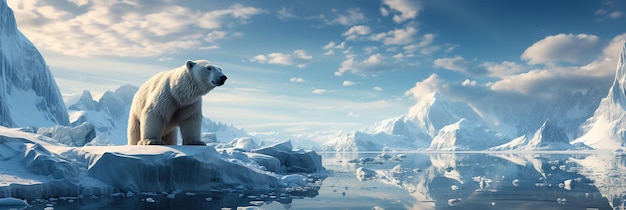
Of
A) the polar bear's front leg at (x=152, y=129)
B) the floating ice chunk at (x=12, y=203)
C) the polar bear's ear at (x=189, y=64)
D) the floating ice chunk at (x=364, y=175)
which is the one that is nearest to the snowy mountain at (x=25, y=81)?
the floating ice chunk at (x=364, y=175)

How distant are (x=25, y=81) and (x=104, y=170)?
10747 centimetres

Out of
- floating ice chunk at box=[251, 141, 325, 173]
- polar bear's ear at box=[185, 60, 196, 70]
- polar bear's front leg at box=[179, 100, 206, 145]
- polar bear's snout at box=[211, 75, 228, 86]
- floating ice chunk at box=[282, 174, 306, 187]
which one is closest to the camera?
polar bear's snout at box=[211, 75, 228, 86]

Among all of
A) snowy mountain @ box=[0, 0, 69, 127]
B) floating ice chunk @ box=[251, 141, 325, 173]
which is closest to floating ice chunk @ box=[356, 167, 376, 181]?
floating ice chunk @ box=[251, 141, 325, 173]

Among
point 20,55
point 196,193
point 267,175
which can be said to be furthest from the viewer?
point 20,55

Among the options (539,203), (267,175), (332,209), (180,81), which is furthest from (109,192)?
(539,203)

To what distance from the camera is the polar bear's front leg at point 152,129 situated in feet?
34.6

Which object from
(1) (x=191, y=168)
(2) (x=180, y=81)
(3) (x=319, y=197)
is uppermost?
(2) (x=180, y=81)

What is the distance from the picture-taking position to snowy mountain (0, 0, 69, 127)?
87.1 m

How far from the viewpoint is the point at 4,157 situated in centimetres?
1112

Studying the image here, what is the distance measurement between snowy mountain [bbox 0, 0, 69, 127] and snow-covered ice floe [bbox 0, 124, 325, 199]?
8229 cm

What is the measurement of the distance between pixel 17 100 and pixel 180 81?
103445 millimetres

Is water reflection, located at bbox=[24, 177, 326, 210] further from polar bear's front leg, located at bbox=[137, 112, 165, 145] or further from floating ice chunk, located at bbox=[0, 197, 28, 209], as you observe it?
polar bear's front leg, located at bbox=[137, 112, 165, 145]

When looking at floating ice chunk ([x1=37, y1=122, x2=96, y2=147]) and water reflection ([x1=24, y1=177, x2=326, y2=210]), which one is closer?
water reflection ([x1=24, y1=177, x2=326, y2=210])

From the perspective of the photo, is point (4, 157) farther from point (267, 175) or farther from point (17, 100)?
point (17, 100)
